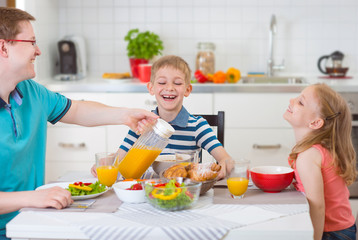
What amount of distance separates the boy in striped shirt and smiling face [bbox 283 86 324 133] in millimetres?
397

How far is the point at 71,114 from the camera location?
1.88 m

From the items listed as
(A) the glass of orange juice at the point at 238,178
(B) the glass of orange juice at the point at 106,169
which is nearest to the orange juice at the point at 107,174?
(B) the glass of orange juice at the point at 106,169

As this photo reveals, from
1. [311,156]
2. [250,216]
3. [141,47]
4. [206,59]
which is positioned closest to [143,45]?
[141,47]

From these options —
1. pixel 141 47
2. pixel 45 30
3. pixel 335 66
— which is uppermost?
pixel 45 30

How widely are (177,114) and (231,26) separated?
185 cm

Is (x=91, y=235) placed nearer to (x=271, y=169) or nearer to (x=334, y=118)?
(x=271, y=169)

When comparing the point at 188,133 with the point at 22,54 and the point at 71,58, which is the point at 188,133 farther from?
the point at 71,58

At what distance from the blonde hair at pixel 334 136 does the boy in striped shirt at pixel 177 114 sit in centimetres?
47

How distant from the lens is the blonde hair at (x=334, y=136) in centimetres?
155

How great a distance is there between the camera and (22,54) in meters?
1.60

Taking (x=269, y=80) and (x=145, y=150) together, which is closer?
(x=145, y=150)

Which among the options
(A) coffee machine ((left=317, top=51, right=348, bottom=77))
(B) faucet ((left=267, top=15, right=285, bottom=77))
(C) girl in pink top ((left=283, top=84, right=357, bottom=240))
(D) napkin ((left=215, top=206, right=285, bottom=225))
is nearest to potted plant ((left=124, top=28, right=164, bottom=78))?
(B) faucet ((left=267, top=15, right=285, bottom=77))

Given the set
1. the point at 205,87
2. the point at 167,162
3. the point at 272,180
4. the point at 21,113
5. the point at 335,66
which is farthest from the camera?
the point at 335,66

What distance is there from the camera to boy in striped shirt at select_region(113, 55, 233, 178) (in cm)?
199
